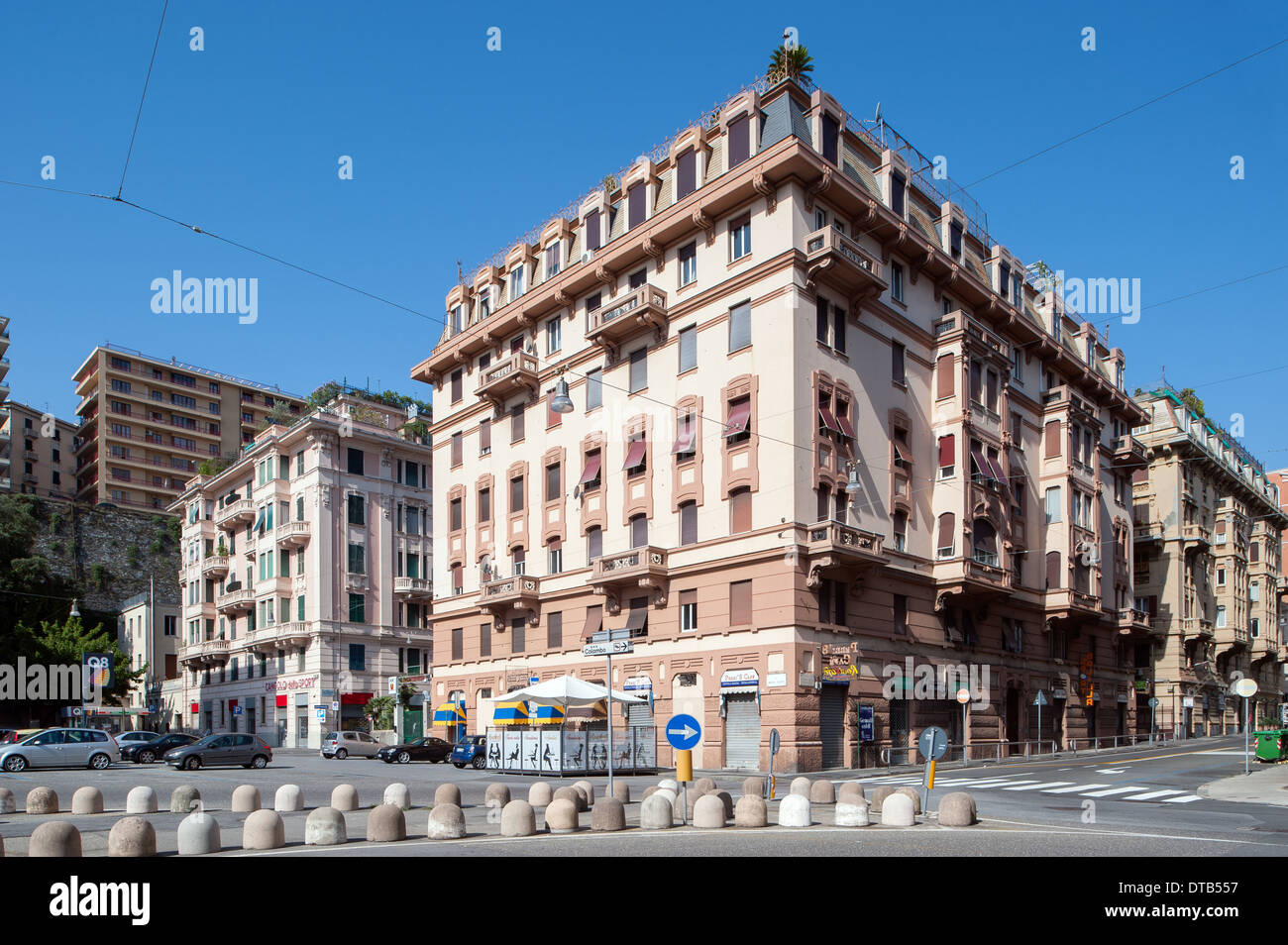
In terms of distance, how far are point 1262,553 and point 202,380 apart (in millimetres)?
108967

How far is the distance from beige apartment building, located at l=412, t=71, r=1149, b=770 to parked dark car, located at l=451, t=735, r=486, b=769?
17.0 ft

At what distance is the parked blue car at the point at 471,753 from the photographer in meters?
37.8

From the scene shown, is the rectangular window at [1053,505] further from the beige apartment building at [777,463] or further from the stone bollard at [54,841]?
the stone bollard at [54,841]

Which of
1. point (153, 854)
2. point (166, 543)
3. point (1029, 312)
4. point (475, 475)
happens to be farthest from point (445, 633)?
point (166, 543)

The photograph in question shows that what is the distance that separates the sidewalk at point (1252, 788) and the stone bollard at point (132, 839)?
21307 mm

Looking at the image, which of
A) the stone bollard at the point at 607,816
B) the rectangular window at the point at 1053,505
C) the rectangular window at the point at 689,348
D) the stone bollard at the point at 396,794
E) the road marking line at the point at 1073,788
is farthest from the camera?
the rectangular window at the point at 1053,505

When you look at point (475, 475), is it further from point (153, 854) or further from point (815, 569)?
point (153, 854)

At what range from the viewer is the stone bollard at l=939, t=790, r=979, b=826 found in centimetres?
1536

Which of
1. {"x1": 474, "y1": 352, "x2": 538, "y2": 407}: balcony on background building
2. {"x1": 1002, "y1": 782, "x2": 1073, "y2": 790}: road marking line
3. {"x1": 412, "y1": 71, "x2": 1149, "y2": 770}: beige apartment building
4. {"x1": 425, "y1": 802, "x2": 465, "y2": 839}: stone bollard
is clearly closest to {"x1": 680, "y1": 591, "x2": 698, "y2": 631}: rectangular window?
{"x1": 412, "y1": 71, "x2": 1149, "y2": 770}: beige apartment building

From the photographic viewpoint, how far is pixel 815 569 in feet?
109

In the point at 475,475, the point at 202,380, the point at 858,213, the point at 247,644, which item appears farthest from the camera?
the point at 202,380

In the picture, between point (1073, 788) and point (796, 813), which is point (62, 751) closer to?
point (796, 813)

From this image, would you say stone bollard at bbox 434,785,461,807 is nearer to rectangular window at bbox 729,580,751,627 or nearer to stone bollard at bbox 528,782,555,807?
stone bollard at bbox 528,782,555,807

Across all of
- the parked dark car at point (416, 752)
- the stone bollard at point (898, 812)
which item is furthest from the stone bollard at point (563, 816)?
the parked dark car at point (416, 752)
